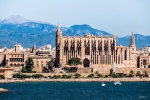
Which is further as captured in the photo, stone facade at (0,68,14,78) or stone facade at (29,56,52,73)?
stone facade at (29,56,52,73)

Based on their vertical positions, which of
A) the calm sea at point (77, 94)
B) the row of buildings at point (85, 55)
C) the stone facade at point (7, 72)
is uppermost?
the row of buildings at point (85, 55)

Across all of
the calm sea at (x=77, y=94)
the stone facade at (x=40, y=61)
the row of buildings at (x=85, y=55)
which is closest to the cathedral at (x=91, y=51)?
the row of buildings at (x=85, y=55)

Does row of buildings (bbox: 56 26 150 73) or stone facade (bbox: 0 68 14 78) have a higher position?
row of buildings (bbox: 56 26 150 73)

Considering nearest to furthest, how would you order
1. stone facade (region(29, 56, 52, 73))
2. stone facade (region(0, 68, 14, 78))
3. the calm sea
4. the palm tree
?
the calm sea < stone facade (region(0, 68, 14, 78)) < the palm tree < stone facade (region(29, 56, 52, 73))

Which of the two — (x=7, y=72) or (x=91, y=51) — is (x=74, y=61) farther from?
(x=7, y=72)

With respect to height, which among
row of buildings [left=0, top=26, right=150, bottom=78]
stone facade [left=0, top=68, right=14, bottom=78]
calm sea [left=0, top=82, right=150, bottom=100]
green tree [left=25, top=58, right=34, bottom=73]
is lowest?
calm sea [left=0, top=82, right=150, bottom=100]

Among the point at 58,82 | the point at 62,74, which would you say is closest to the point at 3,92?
the point at 58,82

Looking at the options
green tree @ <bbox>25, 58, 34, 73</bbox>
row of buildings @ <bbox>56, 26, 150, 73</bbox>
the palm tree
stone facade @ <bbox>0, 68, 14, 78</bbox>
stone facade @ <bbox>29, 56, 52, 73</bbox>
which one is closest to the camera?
stone facade @ <bbox>0, 68, 14, 78</bbox>

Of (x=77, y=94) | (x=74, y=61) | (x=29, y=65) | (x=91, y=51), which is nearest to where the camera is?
(x=77, y=94)

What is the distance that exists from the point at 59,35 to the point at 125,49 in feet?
49.1

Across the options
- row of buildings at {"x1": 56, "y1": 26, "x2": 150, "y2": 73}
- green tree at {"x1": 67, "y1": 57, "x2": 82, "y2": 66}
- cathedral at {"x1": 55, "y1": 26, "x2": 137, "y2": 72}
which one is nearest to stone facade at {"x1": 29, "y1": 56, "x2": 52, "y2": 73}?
cathedral at {"x1": 55, "y1": 26, "x2": 137, "y2": 72}

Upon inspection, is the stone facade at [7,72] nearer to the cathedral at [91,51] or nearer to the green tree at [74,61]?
the green tree at [74,61]

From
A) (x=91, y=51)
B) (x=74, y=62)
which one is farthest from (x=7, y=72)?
(x=91, y=51)

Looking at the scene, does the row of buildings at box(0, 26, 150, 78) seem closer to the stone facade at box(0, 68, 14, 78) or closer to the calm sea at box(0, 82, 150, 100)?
the stone facade at box(0, 68, 14, 78)
